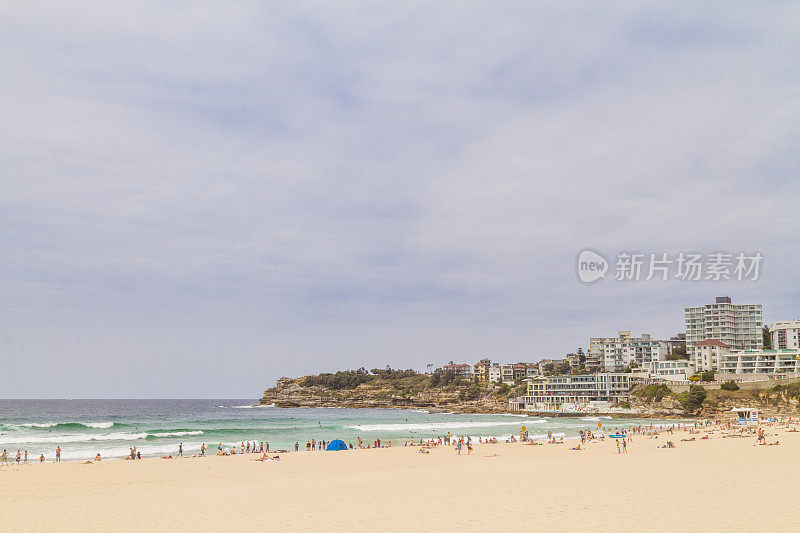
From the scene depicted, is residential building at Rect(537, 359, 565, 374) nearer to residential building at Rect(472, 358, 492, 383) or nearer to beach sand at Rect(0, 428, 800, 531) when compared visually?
residential building at Rect(472, 358, 492, 383)

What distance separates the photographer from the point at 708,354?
438ft

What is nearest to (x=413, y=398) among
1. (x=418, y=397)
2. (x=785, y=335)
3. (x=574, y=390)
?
(x=418, y=397)

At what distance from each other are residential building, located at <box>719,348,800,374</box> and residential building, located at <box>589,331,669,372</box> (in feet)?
86.8

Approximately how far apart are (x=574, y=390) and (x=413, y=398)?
5897cm

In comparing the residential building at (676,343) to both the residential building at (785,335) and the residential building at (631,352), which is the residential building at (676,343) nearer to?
the residential building at (631,352)

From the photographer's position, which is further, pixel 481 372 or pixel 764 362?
pixel 481 372

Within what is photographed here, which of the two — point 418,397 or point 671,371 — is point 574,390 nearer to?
point 671,371

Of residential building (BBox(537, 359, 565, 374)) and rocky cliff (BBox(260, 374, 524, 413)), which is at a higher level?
residential building (BBox(537, 359, 565, 374))

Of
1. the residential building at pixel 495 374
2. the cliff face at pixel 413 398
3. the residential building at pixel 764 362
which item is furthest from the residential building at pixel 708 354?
the residential building at pixel 495 374

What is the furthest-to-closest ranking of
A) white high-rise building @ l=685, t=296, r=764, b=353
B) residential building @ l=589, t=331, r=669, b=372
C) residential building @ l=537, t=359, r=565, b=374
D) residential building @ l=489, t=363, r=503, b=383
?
residential building @ l=489, t=363, r=503, b=383
residential building @ l=537, t=359, r=565, b=374
white high-rise building @ l=685, t=296, r=764, b=353
residential building @ l=589, t=331, r=669, b=372

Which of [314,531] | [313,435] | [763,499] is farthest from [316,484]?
[313,435]

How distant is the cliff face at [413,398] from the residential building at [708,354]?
44095 millimetres

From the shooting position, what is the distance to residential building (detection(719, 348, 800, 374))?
356ft

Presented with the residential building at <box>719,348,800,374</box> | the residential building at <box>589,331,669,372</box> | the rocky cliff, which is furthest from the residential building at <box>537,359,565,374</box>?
the residential building at <box>719,348,800,374</box>
